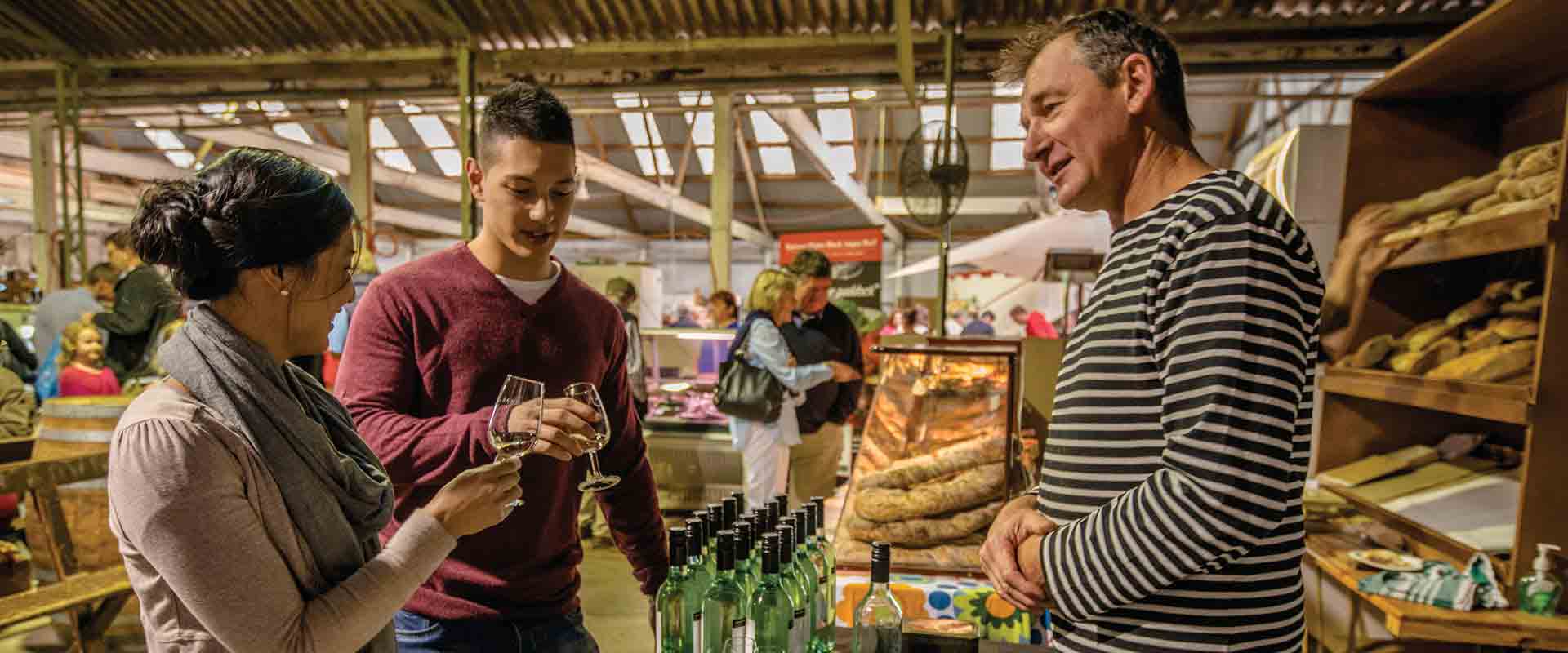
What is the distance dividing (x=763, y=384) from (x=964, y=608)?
2588 millimetres

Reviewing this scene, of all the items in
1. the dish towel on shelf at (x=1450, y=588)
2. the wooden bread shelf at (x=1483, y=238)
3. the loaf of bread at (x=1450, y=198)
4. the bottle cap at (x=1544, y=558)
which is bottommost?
the dish towel on shelf at (x=1450, y=588)

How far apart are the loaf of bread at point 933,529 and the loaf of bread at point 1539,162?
68.7 inches

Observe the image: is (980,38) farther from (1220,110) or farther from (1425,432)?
(1220,110)

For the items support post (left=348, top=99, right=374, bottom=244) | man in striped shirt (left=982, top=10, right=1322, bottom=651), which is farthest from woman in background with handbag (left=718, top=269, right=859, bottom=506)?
support post (left=348, top=99, right=374, bottom=244)

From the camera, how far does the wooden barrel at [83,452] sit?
11.2 ft

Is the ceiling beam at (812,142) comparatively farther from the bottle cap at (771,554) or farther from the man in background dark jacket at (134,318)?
the bottle cap at (771,554)

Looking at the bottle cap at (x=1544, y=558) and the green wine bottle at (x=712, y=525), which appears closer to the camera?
the green wine bottle at (x=712, y=525)

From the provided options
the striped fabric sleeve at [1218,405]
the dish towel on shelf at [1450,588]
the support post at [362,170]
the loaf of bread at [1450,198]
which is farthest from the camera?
the support post at [362,170]

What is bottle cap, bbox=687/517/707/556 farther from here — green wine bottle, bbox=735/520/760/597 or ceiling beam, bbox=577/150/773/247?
ceiling beam, bbox=577/150/773/247

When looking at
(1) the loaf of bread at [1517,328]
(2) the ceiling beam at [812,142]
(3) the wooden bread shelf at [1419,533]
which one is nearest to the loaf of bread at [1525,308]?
(1) the loaf of bread at [1517,328]

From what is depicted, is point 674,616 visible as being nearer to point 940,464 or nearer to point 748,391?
point 940,464

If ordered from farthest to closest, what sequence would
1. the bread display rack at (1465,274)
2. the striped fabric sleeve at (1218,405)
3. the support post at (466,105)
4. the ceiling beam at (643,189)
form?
the ceiling beam at (643,189) → the support post at (466,105) → the bread display rack at (1465,274) → the striped fabric sleeve at (1218,405)

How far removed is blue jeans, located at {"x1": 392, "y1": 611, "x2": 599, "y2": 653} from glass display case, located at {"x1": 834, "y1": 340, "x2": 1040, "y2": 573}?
0.82 metres

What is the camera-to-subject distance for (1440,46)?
251 centimetres
